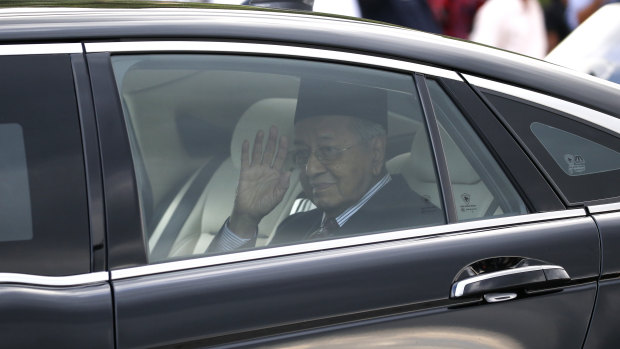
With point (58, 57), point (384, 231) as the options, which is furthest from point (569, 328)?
point (58, 57)

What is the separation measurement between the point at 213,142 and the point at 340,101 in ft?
1.03

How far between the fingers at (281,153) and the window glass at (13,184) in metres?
0.54

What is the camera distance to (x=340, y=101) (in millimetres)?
1923

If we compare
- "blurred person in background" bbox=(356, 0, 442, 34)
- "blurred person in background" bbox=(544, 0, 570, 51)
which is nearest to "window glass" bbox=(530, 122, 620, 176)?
"blurred person in background" bbox=(356, 0, 442, 34)

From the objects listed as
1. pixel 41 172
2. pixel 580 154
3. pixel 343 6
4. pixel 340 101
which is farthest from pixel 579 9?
pixel 41 172

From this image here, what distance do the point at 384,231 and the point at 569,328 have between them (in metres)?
0.46

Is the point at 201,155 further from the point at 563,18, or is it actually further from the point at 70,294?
the point at 563,18

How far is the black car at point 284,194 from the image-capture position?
5.32 feet

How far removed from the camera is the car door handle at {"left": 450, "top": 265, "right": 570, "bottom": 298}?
1793 millimetres

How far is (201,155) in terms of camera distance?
1816 mm

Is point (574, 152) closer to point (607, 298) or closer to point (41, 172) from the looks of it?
point (607, 298)

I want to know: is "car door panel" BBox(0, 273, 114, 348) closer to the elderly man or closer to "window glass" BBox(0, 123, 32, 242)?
"window glass" BBox(0, 123, 32, 242)

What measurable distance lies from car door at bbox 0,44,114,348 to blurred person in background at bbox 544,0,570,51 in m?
5.46

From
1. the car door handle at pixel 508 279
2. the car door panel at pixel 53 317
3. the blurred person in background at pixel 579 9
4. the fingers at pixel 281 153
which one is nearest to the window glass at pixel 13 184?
the car door panel at pixel 53 317
